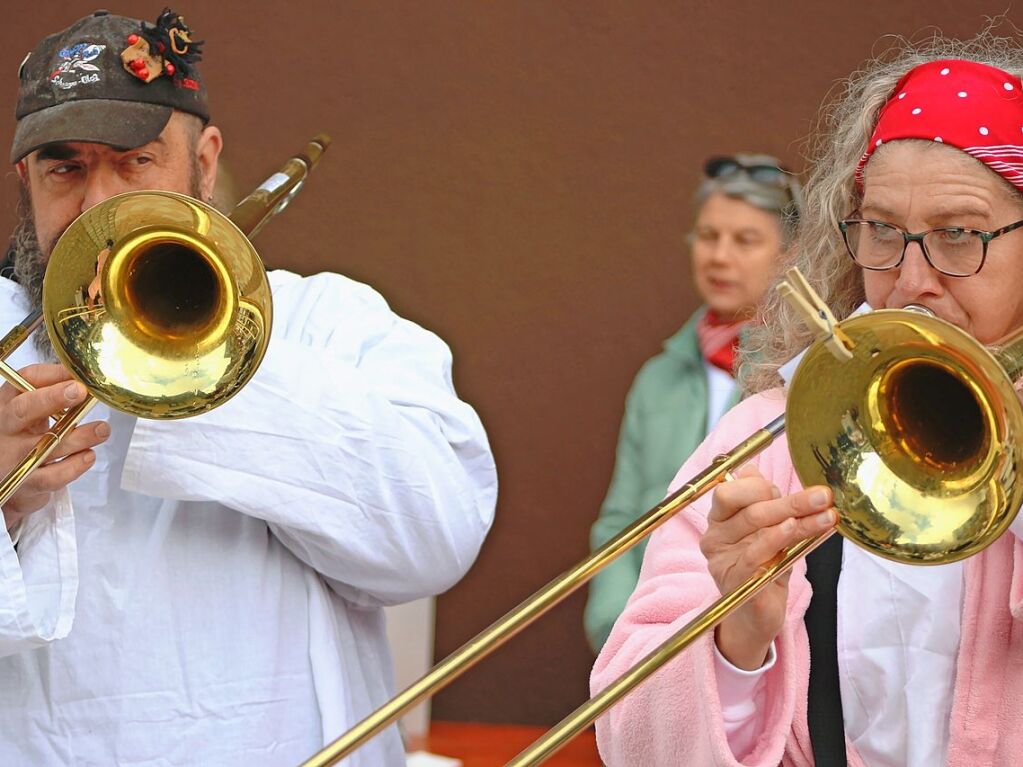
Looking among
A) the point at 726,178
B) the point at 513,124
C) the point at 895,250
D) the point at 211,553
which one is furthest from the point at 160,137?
the point at 513,124

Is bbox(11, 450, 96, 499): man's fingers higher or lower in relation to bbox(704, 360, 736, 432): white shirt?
lower

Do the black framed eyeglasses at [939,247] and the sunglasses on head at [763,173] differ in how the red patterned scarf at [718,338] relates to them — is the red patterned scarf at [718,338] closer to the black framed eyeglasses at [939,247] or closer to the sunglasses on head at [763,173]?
the sunglasses on head at [763,173]

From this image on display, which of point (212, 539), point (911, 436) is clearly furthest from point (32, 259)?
point (911, 436)

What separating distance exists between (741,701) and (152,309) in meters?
0.92

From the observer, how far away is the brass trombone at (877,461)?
1438 millimetres

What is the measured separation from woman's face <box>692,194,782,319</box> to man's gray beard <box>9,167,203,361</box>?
1317mm

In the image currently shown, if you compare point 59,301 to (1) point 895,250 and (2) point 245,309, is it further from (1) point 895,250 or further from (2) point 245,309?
(1) point 895,250

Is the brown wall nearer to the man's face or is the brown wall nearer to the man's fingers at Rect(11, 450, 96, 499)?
the man's face

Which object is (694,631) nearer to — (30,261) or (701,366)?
(30,261)

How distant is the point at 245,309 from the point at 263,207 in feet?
1.09

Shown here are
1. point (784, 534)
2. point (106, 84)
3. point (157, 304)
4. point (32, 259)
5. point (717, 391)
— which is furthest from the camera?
point (717, 391)

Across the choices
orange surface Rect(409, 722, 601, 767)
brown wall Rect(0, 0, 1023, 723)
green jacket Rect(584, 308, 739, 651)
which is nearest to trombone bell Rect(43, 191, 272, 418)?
green jacket Rect(584, 308, 739, 651)

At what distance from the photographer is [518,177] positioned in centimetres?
552

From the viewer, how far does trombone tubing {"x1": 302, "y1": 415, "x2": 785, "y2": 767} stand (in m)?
1.50
